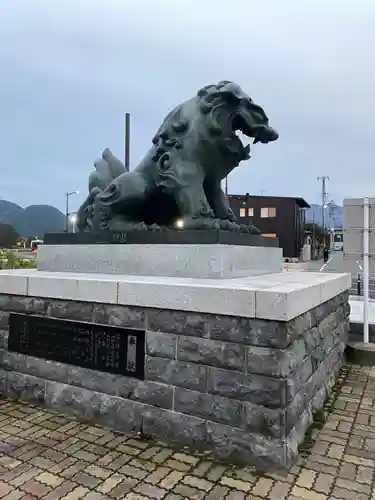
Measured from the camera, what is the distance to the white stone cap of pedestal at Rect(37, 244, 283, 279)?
11.9 ft

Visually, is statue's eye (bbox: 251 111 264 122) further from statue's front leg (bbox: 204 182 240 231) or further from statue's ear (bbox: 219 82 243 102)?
statue's front leg (bbox: 204 182 240 231)

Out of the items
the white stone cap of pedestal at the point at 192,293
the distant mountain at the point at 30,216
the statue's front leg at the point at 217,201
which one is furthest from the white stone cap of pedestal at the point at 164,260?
the distant mountain at the point at 30,216

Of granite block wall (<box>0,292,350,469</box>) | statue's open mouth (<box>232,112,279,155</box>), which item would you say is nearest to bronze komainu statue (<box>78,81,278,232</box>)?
statue's open mouth (<box>232,112,279,155</box>)

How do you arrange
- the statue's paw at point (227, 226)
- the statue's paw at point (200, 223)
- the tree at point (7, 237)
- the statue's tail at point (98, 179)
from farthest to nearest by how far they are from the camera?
the tree at point (7, 237)
the statue's tail at point (98, 179)
the statue's paw at point (227, 226)
the statue's paw at point (200, 223)

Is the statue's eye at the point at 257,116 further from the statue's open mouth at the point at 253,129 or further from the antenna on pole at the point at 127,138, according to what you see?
the antenna on pole at the point at 127,138

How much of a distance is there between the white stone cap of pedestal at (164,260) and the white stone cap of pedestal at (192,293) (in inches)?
12.2

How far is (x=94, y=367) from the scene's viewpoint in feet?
10.9

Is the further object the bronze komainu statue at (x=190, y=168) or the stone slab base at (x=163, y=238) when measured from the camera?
the bronze komainu statue at (x=190, y=168)

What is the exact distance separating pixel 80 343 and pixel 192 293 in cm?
119

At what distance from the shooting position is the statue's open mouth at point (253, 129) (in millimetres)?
4352

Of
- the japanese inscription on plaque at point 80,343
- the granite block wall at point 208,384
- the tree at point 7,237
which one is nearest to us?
the granite block wall at point 208,384

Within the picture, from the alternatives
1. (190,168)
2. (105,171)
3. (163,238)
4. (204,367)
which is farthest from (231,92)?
(204,367)

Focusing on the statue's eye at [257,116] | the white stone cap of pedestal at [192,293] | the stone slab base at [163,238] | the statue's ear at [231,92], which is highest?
the statue's ear at [231,92]

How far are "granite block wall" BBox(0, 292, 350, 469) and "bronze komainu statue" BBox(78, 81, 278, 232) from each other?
1297 millimetres
